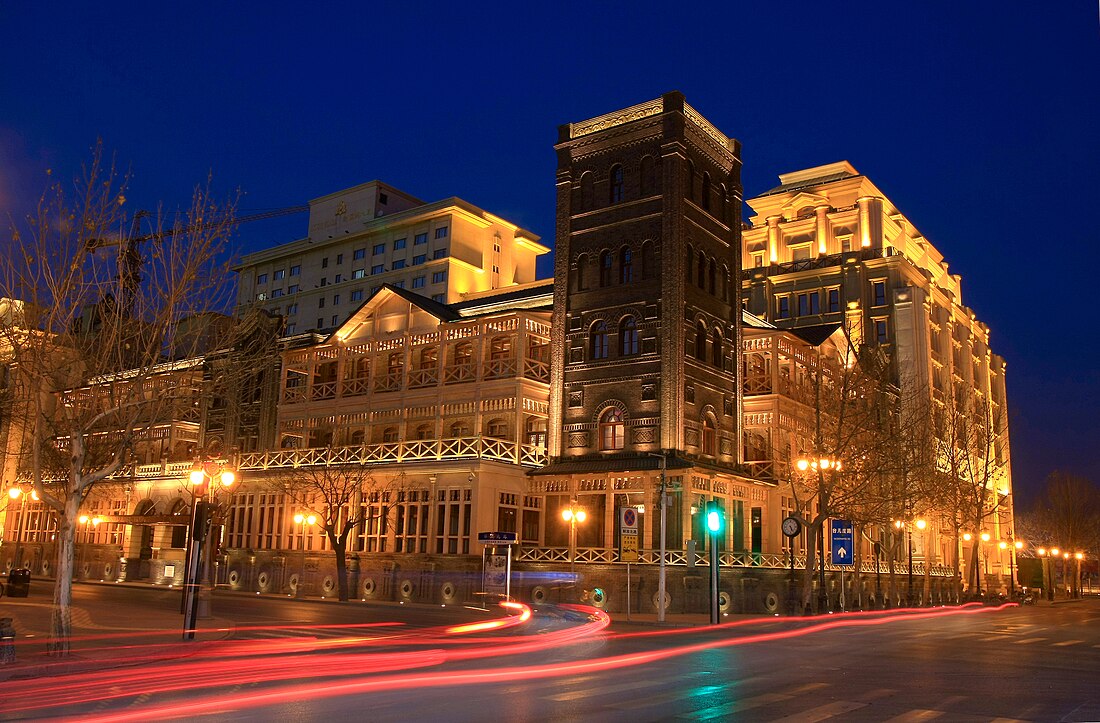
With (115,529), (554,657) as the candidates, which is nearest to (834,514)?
(554,657)

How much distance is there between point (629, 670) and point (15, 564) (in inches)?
2138

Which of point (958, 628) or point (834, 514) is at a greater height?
point (834, 514)

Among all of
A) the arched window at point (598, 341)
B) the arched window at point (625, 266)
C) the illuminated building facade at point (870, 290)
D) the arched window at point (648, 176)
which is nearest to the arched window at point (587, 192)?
the arched window at point (648, 176)

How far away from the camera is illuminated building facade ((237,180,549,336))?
85.6m

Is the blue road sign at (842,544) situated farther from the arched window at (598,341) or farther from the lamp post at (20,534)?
the lamp post at (20,534)

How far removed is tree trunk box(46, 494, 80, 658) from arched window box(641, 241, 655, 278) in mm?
29178

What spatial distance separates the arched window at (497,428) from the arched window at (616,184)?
11.9 m

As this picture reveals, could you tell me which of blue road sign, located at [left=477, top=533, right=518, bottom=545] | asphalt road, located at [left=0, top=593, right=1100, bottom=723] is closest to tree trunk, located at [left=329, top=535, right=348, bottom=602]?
blue road sign, located at [left=477, top=533, right=518, bottom=545]

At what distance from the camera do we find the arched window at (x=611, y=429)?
141 feet

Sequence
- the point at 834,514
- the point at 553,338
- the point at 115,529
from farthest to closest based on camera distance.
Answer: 1. the point at 115,529
2. the point at 553,338
3. the point at 834,514

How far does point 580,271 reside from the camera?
46031mm

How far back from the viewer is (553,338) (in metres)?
45.5

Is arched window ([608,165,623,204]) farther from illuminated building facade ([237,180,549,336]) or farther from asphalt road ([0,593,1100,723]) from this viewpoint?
illuminated building facade ([237,180,549,336])

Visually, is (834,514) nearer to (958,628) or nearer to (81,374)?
(958,628)
